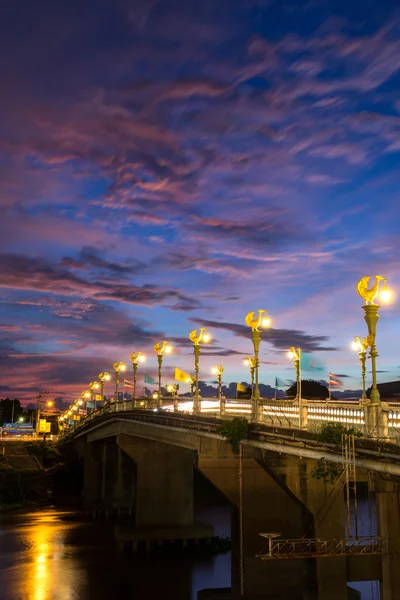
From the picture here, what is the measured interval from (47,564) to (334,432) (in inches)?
1316

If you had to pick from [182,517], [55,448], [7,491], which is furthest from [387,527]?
[55,448]

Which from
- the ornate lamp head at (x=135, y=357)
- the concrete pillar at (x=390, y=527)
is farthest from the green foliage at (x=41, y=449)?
the concrete pillar at (x=390, y=527)

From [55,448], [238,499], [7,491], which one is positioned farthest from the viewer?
[55,448]

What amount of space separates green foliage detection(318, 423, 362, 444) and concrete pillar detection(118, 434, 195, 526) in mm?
34363

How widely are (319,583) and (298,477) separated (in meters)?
4.71

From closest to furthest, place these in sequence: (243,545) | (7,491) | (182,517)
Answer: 1. (243,545)
2. (182,517)
3. (7,491)

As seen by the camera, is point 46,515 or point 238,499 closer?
point 238,499

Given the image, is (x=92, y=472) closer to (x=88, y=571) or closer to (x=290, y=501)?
(x=88, y=571)

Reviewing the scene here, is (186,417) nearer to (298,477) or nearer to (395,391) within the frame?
(298,477)

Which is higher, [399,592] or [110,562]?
[399,592]

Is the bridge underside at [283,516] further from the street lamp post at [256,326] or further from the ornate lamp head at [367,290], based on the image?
the ornate lamp head at [367,290]

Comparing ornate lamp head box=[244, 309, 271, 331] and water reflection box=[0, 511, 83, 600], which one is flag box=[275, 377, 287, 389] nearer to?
ornate lamp head box=[244, 309, 271, 331]

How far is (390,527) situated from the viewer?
2091cm

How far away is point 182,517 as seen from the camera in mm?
50500
